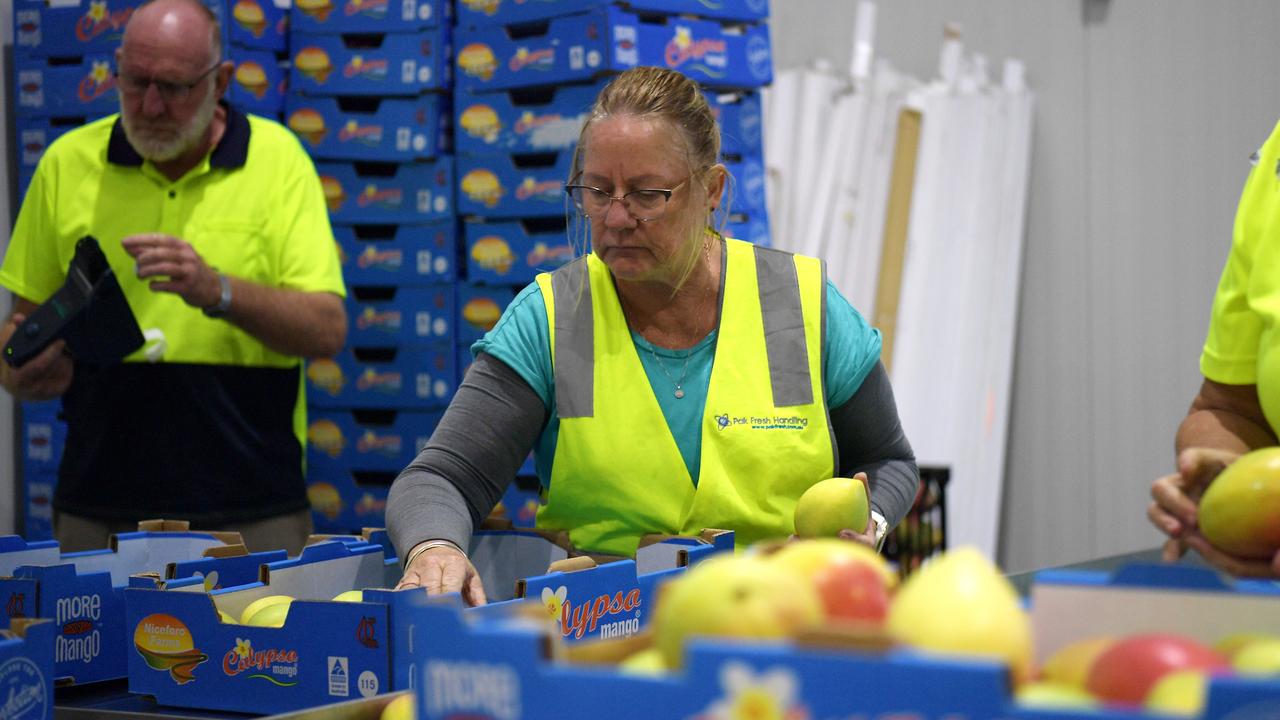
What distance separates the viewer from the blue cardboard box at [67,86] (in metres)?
4.27

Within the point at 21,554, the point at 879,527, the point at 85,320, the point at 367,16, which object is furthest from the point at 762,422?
the point at 367,16

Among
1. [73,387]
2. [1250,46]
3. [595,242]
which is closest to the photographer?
[595,242]

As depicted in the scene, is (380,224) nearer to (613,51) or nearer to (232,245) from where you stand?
(613,51)

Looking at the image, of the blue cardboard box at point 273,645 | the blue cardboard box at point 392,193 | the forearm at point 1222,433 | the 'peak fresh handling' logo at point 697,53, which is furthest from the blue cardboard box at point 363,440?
the forearm at point 1222,433

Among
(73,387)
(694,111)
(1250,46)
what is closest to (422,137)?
(73,387)

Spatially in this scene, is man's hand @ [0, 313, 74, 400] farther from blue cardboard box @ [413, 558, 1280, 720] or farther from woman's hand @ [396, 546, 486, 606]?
blue cardboard box @ [413, 558, 1280, 720]

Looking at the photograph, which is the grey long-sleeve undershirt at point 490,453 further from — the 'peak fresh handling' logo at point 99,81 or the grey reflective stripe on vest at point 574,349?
the 'peak fresh handling' logo at point 99,81

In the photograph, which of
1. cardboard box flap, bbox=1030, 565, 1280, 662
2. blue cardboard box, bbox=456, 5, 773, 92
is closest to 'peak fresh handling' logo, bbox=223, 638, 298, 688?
cardboard box flap, bbox=1030, 565, 1280, 662

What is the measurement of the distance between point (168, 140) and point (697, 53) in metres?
1.48

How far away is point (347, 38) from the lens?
4.55 m

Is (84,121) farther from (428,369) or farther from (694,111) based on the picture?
(694,111)

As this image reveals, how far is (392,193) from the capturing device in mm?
4320

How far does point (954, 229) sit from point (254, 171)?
309 centimetres

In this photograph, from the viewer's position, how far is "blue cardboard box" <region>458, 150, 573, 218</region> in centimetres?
402
